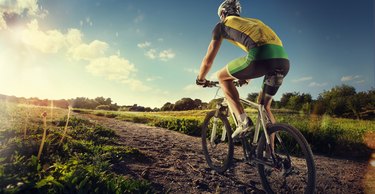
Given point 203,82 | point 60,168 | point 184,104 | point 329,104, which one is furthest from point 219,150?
point 184,104

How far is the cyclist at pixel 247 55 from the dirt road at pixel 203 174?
816mm

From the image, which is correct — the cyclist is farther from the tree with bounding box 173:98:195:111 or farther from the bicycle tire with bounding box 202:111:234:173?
the tree with bounding box 173:98:195:111

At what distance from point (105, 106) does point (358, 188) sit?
2300 centimetres

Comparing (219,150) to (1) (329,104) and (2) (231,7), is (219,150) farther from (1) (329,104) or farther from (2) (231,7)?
(1) (329,104)

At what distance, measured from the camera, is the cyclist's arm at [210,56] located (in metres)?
4.94

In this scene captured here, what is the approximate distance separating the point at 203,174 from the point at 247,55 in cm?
217

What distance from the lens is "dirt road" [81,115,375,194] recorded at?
472cm

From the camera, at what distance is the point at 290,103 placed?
2081cm

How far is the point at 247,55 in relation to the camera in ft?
14.8

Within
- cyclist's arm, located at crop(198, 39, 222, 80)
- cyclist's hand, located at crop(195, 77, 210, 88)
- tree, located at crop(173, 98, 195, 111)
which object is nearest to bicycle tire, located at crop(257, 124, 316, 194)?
cyclist's arm, located at crop(198, 39, 222, 80)

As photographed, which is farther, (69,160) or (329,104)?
(329,104)

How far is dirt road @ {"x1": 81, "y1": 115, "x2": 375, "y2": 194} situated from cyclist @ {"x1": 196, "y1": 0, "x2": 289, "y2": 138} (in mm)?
816

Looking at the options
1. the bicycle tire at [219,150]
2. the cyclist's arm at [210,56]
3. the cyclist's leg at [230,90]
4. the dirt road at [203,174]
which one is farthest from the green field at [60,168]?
the cyclist's arm at [210,56]

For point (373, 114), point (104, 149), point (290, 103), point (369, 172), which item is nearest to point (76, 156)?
point (104, 149)
